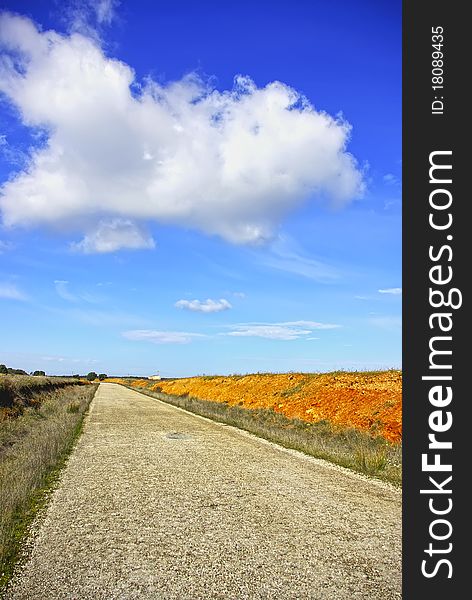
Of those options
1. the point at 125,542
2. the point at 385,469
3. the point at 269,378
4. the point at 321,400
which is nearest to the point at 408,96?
the point at 125,542

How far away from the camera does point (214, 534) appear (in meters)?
5.87

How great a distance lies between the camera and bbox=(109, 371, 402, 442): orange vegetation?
2005 centimetres

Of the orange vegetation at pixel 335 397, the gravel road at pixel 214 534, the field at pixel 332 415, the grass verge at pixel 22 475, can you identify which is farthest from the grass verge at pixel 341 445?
the grass verge at pixel 22 475

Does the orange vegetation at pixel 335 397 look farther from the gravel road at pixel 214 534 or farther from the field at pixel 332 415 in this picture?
the gravel road at pixel 214 534

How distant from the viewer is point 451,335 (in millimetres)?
3189

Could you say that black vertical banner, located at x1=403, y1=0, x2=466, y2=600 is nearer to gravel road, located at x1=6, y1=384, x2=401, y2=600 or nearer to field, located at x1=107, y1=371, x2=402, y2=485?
gravel road, located at x1=6, y1=384, x2=401, y2=600

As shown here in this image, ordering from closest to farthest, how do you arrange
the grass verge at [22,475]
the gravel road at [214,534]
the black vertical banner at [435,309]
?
the black vertical banner at [435,309] → the gravel road at [214,534] → the grass verge at [22,475]

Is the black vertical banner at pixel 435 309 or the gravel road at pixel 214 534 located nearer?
the black vertical banner at pixel 435 309

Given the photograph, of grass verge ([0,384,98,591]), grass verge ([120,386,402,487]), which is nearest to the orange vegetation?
grass verge ([120,386,402,487])

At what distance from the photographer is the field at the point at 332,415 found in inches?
475

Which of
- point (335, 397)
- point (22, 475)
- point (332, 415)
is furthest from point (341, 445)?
point (22, 475)

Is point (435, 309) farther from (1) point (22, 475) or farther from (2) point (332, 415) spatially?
(2) point (332, 415)

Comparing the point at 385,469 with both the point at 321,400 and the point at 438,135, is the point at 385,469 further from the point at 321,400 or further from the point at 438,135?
the point at 321,400

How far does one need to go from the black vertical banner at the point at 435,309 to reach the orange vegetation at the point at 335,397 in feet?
49.8
